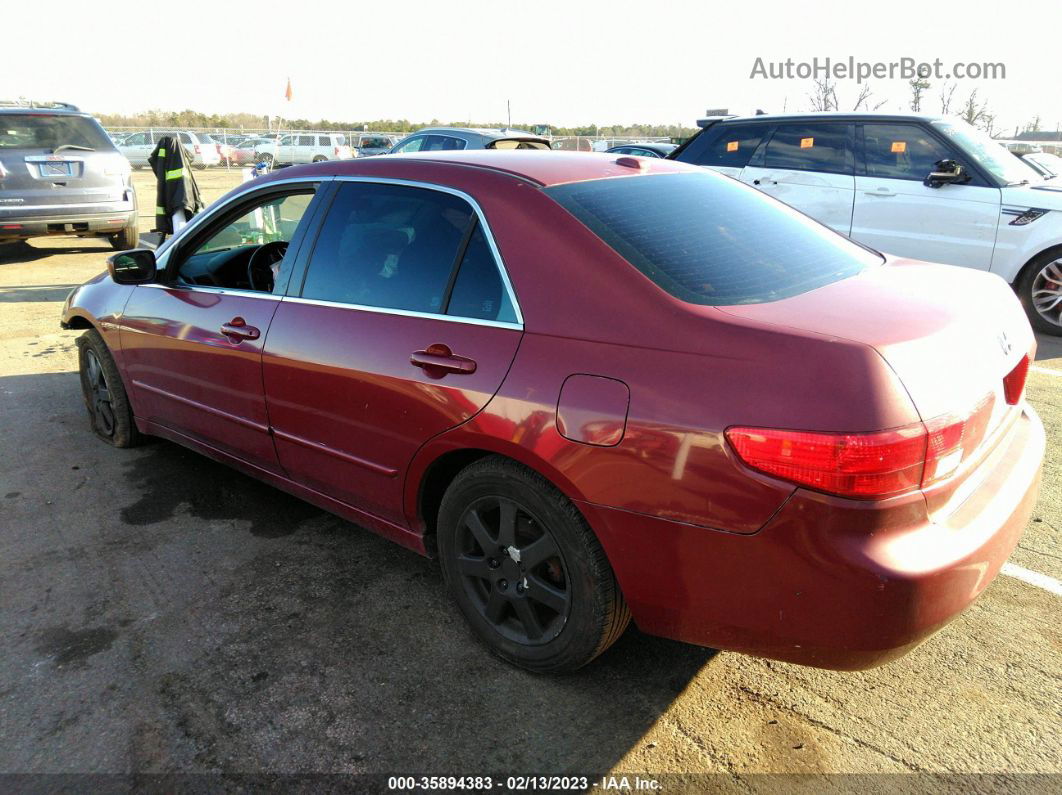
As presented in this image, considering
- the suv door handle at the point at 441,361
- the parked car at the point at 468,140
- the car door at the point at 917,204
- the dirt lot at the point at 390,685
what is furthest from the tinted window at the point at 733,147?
the suv door handle at the point at 441,361

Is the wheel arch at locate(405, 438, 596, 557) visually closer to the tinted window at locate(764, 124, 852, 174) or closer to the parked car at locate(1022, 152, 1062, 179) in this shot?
the tinted window at locate(764, 124, 852, 174)

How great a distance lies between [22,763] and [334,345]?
1.58 meters

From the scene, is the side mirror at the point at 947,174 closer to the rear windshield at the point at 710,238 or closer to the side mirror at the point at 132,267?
the rear windshield at the point at 710,238

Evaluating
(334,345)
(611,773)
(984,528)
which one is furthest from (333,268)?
(984,528)

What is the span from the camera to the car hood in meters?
1.95

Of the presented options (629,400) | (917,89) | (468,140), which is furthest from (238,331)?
(917,89)

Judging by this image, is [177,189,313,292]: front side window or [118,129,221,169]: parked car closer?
[177,189,313,292]: front side window

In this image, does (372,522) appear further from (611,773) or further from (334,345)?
(611,773)

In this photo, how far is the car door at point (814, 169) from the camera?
7.38m

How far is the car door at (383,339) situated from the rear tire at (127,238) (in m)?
8.87

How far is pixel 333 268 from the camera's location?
3062 millimetres

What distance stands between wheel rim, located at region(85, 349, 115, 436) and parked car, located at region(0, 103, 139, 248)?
615 cm

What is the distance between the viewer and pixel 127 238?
1077 cm

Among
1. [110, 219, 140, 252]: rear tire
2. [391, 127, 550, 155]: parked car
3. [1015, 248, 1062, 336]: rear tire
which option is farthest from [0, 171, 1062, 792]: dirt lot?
[110, 219, 140, 252]: rear tire
